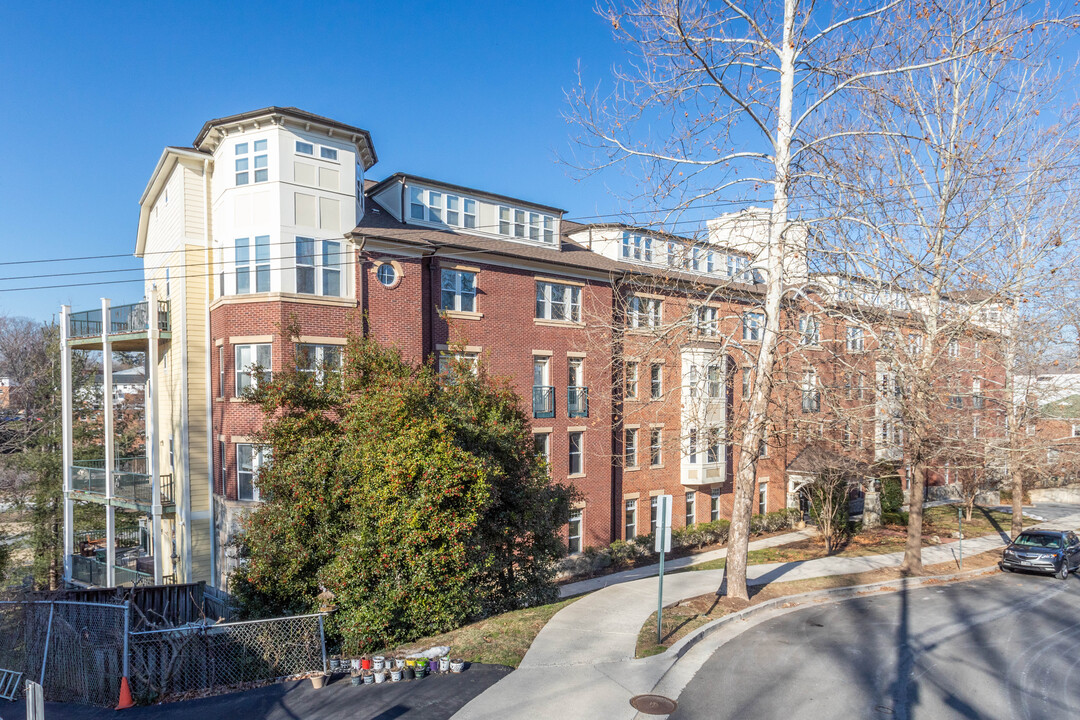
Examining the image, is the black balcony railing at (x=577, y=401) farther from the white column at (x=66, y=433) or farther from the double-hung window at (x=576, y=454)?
the white column at (x=66, y=433)

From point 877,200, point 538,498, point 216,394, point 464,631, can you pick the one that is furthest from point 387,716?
point 216,394

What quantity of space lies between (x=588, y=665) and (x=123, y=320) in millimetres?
18843

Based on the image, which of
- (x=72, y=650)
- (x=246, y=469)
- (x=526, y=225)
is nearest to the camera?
(x=72, y=650)

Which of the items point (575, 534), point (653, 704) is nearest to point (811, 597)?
point (653, 704)

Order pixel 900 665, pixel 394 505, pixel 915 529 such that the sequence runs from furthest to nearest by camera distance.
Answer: pixel 915 529, pixel 394 505, pixel 900 665

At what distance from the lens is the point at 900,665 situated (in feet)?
35.2

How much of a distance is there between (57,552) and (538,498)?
25100mm

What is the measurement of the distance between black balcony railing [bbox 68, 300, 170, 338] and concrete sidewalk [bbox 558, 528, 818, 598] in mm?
15325

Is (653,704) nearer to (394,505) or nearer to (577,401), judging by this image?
(394,505)

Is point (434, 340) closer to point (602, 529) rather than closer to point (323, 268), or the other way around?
point (323, 268)

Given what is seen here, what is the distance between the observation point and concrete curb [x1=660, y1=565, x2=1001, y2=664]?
11062mm

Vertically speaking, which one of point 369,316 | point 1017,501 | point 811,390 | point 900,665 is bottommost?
point 1017,501

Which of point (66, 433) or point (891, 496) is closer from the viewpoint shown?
point (66, 433)

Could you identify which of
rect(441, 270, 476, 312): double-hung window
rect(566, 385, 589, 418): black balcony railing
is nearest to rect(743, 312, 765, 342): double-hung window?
rect(566, 385, 589, 418): black balcony railing
